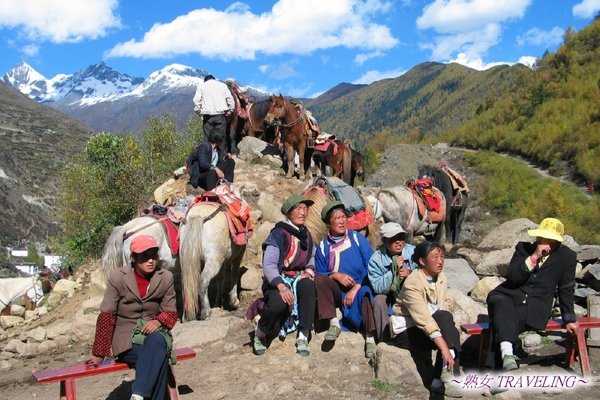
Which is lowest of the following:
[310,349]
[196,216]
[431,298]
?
[310,349]

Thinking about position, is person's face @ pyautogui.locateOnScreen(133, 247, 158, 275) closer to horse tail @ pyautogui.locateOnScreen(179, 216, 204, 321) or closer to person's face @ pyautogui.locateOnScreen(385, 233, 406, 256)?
person's face @ pyautogui.locateOnScreen(385, 233, 406, 256)

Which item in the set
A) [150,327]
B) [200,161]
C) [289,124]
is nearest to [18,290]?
[200,161]

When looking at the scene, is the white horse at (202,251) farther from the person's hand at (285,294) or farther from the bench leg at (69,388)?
the bench leg at (69,388)

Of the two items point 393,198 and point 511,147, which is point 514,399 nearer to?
point 393,198

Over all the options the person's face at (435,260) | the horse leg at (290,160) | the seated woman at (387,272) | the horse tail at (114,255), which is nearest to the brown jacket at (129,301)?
the seated woman at (387,272)

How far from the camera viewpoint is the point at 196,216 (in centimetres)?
659

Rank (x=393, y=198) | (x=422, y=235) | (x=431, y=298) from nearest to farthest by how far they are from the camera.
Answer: (x=431, y=298) → (x=393, y=198) → (x=422, y=235)

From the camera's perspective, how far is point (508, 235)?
945 cm

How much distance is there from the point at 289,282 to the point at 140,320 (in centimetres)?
157

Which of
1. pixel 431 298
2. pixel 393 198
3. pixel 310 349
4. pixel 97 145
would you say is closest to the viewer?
pixel 431 298

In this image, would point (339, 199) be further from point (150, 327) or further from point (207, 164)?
point (150, 327)

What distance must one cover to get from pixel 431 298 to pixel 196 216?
3129 mm

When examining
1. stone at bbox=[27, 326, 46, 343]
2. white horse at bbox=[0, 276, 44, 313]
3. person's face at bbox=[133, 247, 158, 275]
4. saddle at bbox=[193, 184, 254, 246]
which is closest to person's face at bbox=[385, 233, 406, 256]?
person's face at bbox=[133, 247, 158, 275]

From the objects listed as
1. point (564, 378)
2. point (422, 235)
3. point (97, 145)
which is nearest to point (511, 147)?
point (97, 145)
